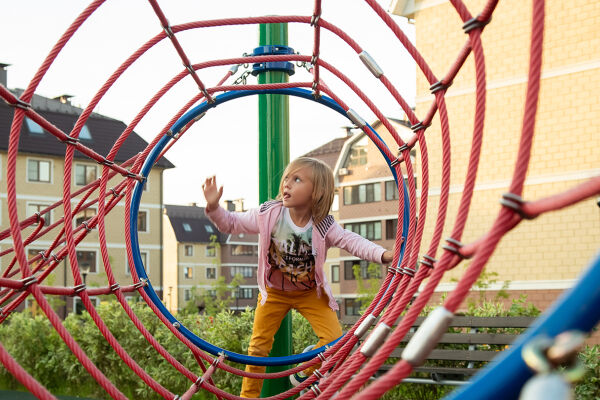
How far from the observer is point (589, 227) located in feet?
36.5

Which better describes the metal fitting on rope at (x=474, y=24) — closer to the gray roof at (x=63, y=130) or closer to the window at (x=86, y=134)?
the gray roof at (x=63, y=130)

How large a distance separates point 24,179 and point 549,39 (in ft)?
83.5

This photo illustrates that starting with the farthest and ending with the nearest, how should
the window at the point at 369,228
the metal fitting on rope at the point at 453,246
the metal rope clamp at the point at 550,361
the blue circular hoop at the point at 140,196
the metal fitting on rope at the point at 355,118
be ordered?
1. the window at the point at 369,228
2. the metal fitting on rope at the point at 355,118
3. the blue circular hoop at the point at 140,196
4. the metal fitting on rope at the point at 453,246
5. the metal rope clamp at the point at 550,361

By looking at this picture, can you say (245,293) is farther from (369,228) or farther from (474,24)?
(474,24)

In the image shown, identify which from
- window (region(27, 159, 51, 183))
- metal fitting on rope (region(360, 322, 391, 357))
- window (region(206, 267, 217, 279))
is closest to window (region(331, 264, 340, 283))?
window (region(206, 267, 217, 279))

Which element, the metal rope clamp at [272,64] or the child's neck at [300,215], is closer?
the child's neck at [300,215]

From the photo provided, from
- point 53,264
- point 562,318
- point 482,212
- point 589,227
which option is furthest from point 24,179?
point 562,318

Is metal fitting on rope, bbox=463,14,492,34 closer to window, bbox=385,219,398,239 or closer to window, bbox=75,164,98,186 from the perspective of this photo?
window, bbox=385,219,398,239

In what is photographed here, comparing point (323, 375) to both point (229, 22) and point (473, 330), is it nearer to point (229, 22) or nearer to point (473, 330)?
point (473, 330)

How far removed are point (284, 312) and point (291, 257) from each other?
0.33m

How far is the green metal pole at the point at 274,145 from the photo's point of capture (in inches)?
155

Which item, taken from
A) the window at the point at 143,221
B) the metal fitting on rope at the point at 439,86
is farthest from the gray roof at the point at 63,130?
the metal fitting on rope at the point at 439,86

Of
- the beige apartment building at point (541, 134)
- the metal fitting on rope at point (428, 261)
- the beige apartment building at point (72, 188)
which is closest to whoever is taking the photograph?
the metal fitting on rope at point (428, 261)

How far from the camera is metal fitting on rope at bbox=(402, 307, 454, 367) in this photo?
128cm
